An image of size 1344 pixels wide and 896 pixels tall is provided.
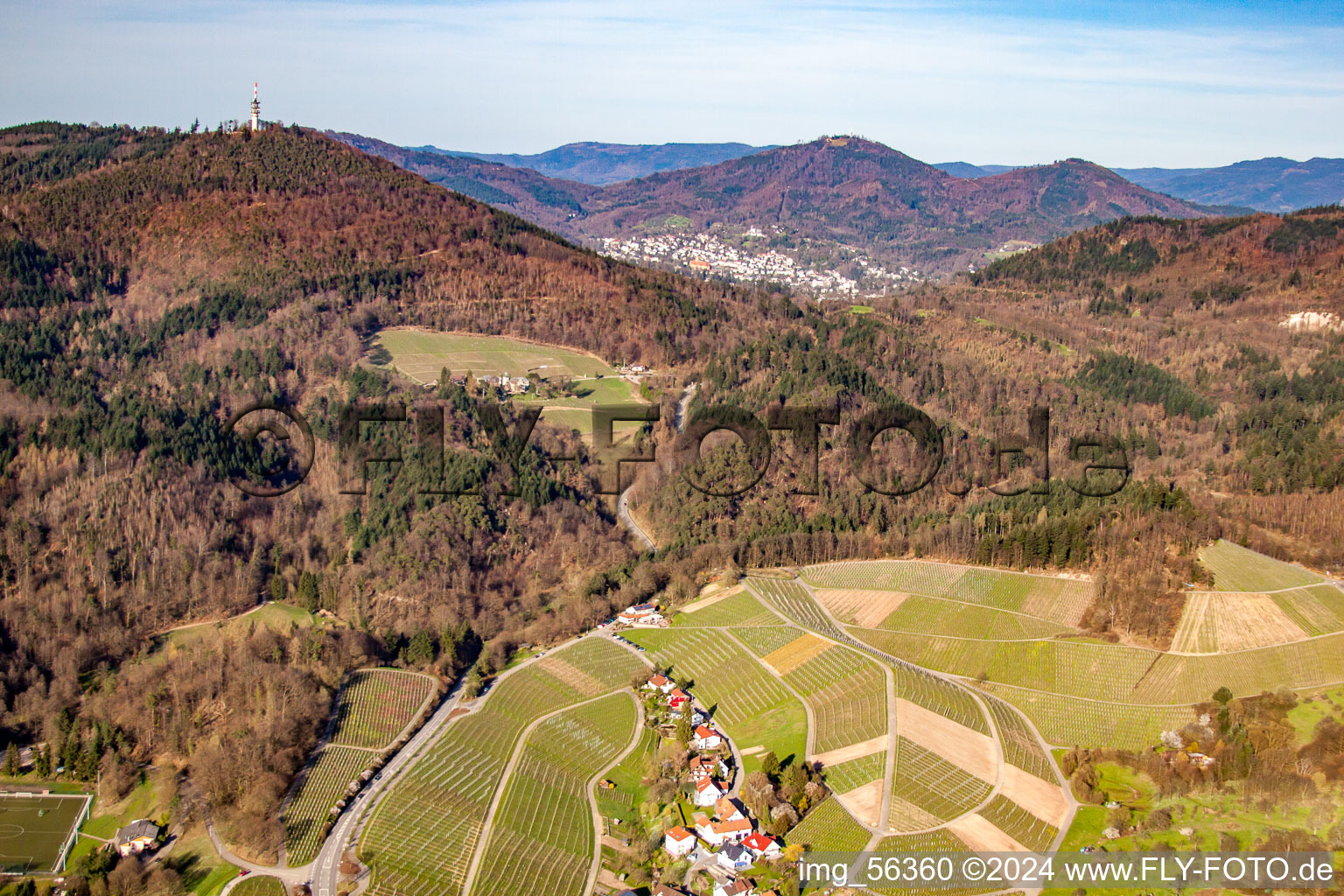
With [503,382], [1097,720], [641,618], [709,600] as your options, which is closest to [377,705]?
[641,618]

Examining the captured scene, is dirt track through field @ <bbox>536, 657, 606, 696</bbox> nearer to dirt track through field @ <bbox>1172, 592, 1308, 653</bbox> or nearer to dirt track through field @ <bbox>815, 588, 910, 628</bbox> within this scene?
dirt track through field @ <bbox>815, 588, 910, 628</bbox>

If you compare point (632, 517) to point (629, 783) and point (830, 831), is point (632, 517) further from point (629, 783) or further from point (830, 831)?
point (830, 831)

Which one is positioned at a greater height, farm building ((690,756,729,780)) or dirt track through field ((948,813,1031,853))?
farm building ((690,756,729,780))

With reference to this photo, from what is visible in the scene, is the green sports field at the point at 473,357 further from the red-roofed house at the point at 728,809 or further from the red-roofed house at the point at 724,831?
the red-roofed house at the point at 724,831

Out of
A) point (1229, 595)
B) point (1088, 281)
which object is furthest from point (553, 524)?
point (1088, 281)

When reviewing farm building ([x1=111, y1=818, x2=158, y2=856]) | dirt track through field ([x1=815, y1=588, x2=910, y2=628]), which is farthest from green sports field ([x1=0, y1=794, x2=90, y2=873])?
dirt track through field ([x1=815, y1=588, x2=910, y2=628])

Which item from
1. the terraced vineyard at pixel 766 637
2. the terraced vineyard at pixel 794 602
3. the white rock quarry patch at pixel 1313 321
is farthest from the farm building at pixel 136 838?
the white rock quarry patch at pixel 1313 321

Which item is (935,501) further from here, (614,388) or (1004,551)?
(614,388)
